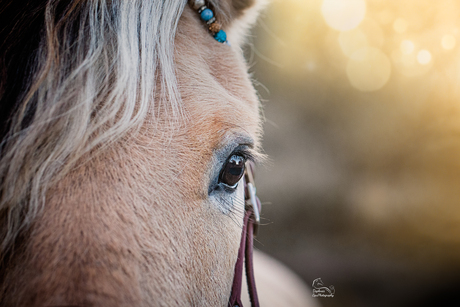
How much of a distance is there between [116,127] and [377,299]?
262 cm

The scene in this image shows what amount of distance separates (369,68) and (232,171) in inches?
67.5

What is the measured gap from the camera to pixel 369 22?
168cm

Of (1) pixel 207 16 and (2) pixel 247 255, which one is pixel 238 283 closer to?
(2) pixel 247 255

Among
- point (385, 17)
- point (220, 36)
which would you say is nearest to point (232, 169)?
point (220, 36)

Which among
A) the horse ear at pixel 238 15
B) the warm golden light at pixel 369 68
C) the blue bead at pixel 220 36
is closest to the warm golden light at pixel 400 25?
the warm golden light at pixel 369 68

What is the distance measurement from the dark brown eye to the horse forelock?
0.06 m

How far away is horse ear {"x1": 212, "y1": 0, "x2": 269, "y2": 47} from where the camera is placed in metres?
0.70

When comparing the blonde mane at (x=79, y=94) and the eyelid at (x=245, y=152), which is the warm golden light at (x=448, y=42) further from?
the blonde mane at (x=79, y=94)

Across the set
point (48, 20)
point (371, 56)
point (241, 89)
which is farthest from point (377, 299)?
point (48, 20)

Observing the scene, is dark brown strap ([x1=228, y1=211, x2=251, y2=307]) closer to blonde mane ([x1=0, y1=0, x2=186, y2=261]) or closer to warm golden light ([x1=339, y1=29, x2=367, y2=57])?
blonde mane ([x1=0, y1=0, x2=186, y2=261])

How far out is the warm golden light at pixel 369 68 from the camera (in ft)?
5.45

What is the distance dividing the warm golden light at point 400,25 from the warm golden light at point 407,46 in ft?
0.23

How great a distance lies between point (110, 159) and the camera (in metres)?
0.38

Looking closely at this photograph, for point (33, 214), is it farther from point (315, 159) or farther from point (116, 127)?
point (315, 159)
